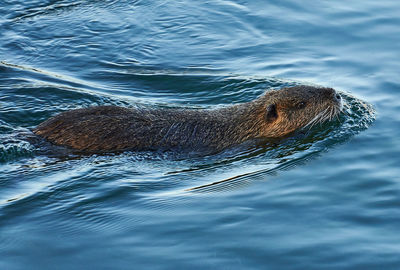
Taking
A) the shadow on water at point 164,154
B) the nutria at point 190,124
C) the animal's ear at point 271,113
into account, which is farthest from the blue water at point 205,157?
the animal's ear at point 271,113

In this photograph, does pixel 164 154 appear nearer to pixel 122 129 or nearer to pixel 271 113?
pixel 122 129

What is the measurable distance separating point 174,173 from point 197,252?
182cm

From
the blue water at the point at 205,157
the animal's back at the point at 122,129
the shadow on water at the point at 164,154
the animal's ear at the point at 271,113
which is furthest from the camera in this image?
the animal's ear at the point at 271,113

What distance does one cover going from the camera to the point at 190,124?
755cm

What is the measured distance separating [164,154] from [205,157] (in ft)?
1.41

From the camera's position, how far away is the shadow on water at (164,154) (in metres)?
6.73

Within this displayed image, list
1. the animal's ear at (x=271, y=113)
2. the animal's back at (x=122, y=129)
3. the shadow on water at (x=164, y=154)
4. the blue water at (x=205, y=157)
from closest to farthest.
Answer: the blue water at (x=205, y=157) → the shadow on water at (x=164, y=154) → the animal's back at (x=122, y=129) → the animal's ear at (x=271, y=113)

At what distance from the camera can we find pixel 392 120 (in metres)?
8.04

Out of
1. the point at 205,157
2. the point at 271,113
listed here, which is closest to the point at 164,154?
the point at 205,157

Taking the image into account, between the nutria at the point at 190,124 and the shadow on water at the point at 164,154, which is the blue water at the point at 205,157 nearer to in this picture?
the shadow on water at the point at 164,154

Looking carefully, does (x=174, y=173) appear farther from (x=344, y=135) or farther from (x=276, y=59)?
(x=276, y=59)

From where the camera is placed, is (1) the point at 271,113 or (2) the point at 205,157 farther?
(1) the point at 271,113

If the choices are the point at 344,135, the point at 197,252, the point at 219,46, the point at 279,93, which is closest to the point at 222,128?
the point at 279,93

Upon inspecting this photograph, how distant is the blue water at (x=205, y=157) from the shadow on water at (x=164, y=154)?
23 mm
